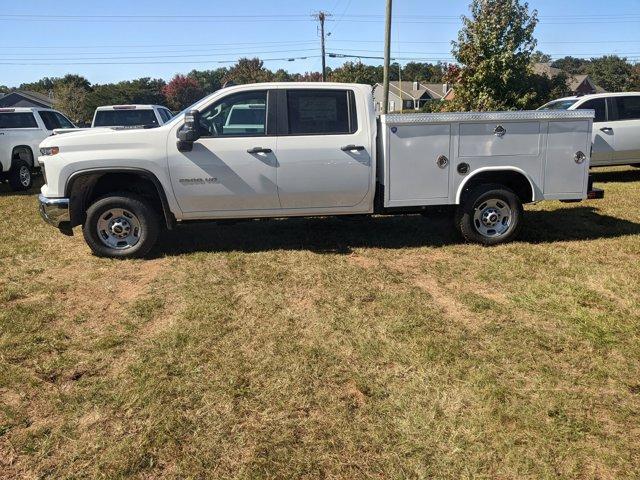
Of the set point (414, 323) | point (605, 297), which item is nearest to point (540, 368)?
point (414, 323)

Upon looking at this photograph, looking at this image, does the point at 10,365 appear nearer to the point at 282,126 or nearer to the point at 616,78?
the point at 282,126

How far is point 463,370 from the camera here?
3.44 m

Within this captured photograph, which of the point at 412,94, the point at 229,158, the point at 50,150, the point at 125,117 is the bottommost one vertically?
the point at 229,158

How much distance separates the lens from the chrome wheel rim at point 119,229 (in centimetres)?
590

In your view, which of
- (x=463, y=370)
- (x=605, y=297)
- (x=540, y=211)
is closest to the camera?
(x=463, y=370)

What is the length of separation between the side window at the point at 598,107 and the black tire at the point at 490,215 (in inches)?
233

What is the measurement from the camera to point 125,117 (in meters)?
12.3

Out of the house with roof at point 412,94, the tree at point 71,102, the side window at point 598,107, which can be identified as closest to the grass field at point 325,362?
the side window at point 598,107

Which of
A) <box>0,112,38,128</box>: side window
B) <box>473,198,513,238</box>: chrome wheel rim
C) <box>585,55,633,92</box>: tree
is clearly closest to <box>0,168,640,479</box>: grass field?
<box>473,198,513,238</box>: chrome wheel rim

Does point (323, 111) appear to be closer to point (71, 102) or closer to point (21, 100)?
point (71, 102)

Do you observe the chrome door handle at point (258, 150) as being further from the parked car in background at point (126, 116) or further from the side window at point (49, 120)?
the side window at point (49, 120)

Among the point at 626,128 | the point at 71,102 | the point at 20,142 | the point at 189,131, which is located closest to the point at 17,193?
the point at 20,142

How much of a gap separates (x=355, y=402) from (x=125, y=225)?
394 cm

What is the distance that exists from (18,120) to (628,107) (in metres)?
13.6
